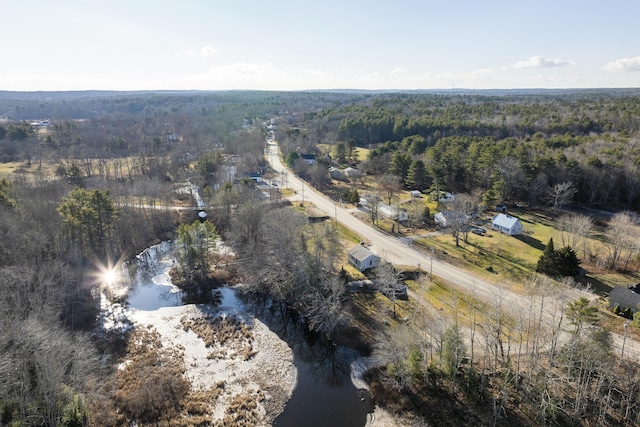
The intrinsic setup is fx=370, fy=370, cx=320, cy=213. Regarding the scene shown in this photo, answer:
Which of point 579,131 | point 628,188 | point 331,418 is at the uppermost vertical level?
point 579,131

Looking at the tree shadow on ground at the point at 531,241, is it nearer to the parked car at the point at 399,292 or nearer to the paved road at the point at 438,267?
the paved road at the point at 438,267

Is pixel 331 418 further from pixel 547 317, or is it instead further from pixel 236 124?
pixel 236 124

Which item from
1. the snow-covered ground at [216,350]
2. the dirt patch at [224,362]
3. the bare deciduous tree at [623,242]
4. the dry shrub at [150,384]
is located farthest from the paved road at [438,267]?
the dry shrub at [150,384]

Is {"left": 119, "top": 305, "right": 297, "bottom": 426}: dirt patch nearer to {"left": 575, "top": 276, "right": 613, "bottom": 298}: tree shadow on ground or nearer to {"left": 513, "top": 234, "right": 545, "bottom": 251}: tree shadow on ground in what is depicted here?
{"left": 575, "top": 276, "right": 613, "bottom": 298}: tree shadow on ground

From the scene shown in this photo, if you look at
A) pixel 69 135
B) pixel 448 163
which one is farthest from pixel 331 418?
pixel 69 135

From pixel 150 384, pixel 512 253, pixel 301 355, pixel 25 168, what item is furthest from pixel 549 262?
pixel 25 168

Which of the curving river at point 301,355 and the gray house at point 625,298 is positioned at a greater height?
the gray house at point 625,298
